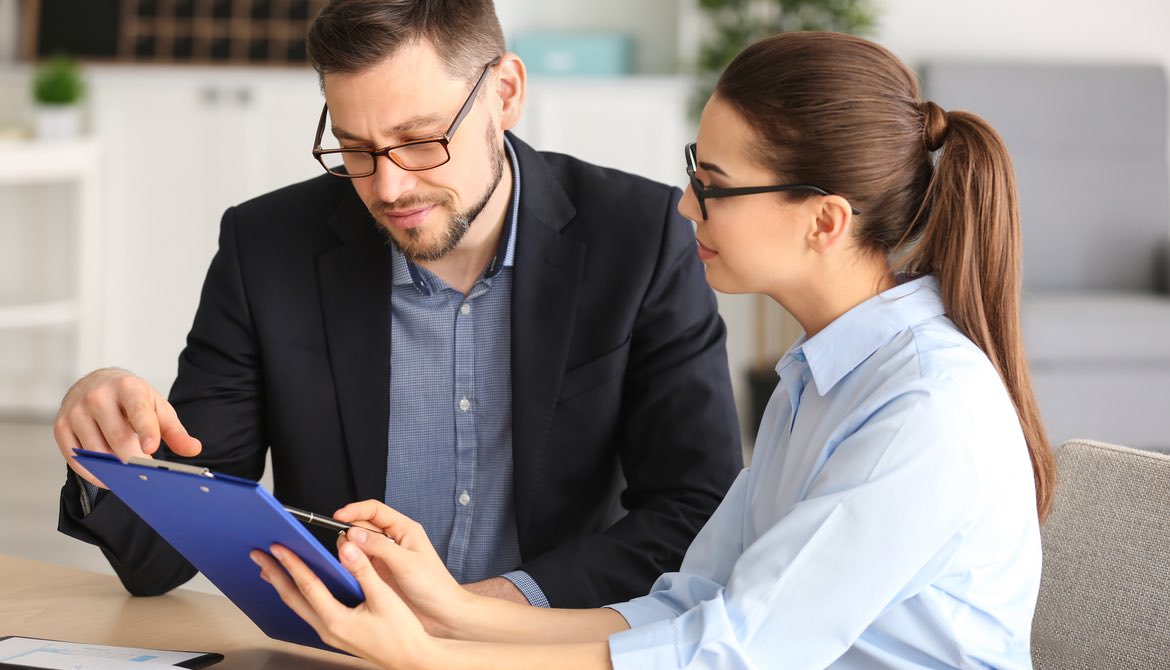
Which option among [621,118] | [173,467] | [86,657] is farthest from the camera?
[621,118]

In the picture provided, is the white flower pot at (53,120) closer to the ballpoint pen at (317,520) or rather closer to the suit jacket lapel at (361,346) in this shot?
the suit jacket lapel at (361,346)

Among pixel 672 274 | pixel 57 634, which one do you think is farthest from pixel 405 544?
pixel 672 274

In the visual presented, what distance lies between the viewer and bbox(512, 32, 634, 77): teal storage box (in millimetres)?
4812

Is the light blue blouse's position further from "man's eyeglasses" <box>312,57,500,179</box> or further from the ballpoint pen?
"man's eyeglasses" <box>312,57,500,179</box>

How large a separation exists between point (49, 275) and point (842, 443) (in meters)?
4.30

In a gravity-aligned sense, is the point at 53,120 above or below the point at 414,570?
below

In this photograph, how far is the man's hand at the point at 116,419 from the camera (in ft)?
4.41

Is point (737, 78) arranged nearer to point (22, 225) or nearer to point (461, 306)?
point (461, 306)

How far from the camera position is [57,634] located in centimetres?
127

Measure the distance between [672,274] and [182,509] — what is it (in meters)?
0.83

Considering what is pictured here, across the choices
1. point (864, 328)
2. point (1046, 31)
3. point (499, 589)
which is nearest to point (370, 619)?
point (499, 589)

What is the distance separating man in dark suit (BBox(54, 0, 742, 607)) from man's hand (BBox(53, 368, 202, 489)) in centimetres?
24

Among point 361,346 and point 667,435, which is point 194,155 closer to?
point 361,346

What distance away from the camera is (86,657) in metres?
1.15
